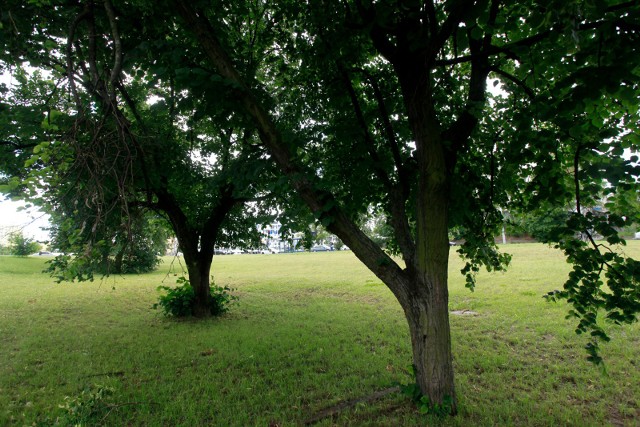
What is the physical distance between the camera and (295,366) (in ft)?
18.8

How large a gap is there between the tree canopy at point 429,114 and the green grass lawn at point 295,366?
115 centimetres

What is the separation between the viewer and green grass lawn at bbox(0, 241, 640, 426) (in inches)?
162

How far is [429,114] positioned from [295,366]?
4.35 m

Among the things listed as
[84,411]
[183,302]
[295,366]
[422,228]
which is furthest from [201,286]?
[422,228]

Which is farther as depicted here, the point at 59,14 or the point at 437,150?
the point at 59,14

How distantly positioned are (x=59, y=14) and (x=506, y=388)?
8143 mm

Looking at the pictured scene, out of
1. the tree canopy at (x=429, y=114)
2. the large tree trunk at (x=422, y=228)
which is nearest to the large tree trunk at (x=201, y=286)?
the tree canopy at (x=429, y=114)

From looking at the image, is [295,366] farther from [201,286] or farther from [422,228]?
[201,286]

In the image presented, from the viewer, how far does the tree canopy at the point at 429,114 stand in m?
2.85

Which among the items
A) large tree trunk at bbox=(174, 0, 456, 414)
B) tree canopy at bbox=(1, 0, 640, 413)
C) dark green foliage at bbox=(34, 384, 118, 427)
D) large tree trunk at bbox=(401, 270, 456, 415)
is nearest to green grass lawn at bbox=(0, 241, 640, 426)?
dark green foliage at bbox=(34, 384, 118, 427)

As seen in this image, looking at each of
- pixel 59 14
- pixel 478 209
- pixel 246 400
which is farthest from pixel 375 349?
pixel 59 14

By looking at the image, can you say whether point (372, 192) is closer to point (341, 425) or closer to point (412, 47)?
point (412, 47)

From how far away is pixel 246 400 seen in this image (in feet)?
14.7

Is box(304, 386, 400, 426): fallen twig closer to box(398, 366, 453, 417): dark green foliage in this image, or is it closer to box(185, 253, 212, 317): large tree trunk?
box(398, 366, 453, 417): dark green foliage
